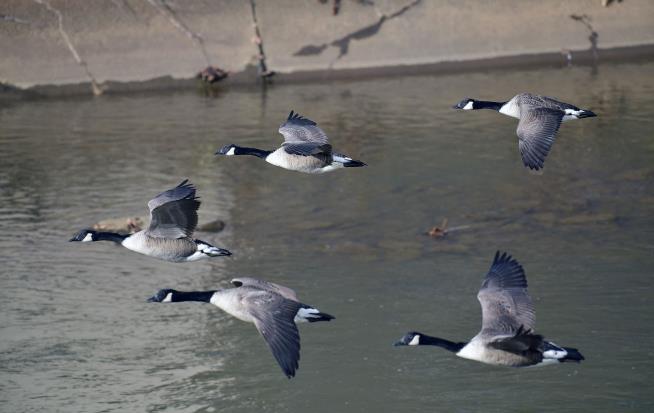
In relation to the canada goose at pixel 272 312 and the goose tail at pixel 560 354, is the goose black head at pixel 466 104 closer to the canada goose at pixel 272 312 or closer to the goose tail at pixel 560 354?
the canada goose at pixel 272 312

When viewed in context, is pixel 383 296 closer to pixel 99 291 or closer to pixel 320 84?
pixel 99 291

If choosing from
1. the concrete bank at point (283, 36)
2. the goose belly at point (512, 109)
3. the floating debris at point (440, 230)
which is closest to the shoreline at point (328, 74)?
the concrete bank at point (283, 36)

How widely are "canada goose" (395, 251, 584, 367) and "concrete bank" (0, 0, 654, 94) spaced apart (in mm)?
14001

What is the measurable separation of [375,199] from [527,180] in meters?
2.57

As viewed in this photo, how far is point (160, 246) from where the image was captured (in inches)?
526

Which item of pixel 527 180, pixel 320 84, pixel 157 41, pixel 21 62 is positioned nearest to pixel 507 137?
pixel 527 180

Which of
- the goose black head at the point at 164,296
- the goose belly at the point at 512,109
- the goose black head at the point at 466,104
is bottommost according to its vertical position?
the goose black head at the point at 164,296

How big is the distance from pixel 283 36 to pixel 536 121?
13480 mm

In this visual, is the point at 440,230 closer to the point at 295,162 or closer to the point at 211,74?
the point at 295,162

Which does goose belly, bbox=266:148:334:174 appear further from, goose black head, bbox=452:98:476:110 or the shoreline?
the shoreline

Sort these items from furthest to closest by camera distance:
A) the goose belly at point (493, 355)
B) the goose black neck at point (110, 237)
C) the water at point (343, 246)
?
the goose black neck at point (110, 237)
the water at point (343, 246)
the goose belly at point (493, 355)

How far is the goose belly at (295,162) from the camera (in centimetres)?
1386

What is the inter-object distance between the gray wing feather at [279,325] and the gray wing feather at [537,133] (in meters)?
2.92

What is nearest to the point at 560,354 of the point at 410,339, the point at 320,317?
the point at 410,339
